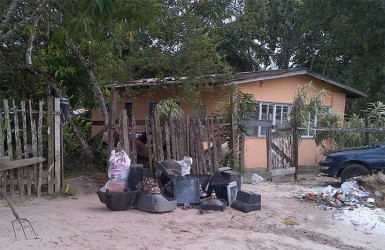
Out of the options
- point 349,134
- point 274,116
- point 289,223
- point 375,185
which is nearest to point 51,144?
point 289,223

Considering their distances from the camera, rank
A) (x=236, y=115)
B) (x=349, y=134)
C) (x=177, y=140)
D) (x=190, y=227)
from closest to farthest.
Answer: (x=190, y=227)
(x=177, y=140)
(x=236, y=115)
(x=349, y=134)

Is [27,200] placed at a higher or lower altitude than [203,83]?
lower

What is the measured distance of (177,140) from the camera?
10805mm

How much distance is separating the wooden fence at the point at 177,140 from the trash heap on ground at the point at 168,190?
0.99 meters

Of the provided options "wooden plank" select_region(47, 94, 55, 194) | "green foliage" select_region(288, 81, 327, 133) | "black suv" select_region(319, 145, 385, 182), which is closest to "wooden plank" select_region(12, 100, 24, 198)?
"wooden plank" select_region(47, 94, 55, 194)

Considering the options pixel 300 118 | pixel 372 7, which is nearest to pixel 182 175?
pixel 300 118

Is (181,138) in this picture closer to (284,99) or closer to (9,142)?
(9,142)

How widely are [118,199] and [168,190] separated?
1110 millimetres

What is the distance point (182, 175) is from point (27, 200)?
2.95 m

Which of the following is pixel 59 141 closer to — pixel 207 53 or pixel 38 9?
pixel 38 9

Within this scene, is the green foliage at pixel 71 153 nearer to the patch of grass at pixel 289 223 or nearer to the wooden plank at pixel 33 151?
the wooden plank at pixel 33 151

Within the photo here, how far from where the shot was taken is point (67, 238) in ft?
20.6

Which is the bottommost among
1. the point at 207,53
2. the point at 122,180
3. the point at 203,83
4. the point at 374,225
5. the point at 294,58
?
the point at 374,225

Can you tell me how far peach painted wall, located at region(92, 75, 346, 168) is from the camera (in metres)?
15.7
